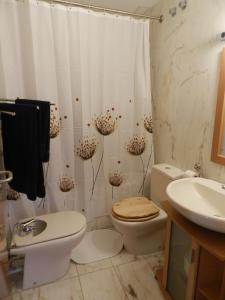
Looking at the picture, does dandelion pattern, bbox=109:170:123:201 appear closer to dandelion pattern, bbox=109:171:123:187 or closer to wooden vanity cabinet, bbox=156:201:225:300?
dandelion pattern, bbox=109:171:123:187

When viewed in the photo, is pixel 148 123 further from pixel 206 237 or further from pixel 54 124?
pixel 206 237

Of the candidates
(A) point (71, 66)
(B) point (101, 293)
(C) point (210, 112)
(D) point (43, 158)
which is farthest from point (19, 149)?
(C) point (210, 112)

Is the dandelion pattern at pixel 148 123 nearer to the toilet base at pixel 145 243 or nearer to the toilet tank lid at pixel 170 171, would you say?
the toilet tank lid at pixel 170 171

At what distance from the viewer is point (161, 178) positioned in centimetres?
170

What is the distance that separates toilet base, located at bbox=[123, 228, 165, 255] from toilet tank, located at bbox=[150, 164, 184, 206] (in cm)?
28

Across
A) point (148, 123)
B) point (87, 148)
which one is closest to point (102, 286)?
point (87, 148)

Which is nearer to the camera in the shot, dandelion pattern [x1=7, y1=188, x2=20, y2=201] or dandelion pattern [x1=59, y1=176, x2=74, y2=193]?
dandelion pattern [x1=7, y1=188, x2=20, y2=201]

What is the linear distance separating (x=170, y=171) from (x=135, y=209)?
1.39 ft

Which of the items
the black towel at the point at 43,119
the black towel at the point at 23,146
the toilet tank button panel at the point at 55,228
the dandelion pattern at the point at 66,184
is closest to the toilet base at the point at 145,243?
the toilet tank button panel at the point at 55,228

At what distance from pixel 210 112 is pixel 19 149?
4.28 ft

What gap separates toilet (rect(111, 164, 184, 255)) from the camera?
1548mm

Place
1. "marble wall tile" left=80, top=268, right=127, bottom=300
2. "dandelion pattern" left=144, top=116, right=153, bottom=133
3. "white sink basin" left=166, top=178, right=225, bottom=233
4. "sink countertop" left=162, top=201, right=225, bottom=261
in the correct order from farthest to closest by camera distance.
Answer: "dandelion pattern" left=144, top=116, right=153, bottom=133
"marble wall tile" left=80, top=268, right=127, bottom=300
"white sink basin" left=166, top=178, right=225, bottom=233
"sink countertop" left=162, top=201, right=225, bottom=261

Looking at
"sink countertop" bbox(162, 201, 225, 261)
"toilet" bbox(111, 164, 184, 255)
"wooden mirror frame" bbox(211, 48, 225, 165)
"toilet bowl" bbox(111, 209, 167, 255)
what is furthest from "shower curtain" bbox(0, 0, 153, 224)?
"sink countertop" bbox(162, 201, 225, 261)

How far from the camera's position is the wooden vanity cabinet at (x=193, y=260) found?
0.95 m
